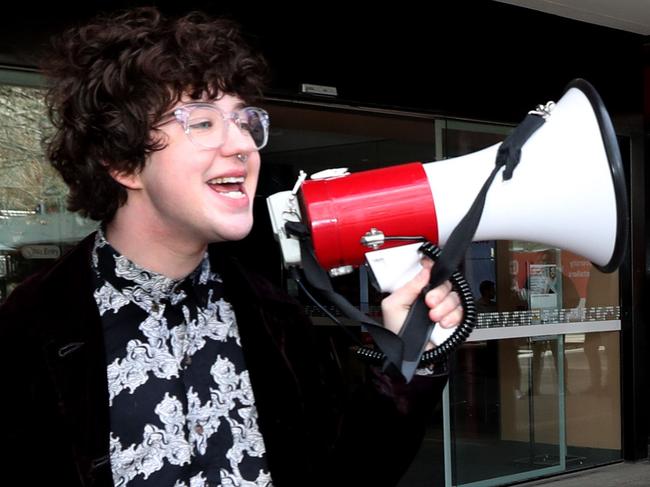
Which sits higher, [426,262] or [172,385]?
[426,262]

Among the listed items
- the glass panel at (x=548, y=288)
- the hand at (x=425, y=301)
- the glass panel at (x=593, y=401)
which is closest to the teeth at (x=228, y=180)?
the hand at (x=425, y=301)

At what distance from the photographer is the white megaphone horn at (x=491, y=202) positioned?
1653mm

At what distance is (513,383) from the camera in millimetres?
6523

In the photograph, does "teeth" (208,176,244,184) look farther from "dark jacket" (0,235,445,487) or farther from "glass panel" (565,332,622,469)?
"glass panel" (565,332,622,469)

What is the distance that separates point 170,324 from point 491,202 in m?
0.66

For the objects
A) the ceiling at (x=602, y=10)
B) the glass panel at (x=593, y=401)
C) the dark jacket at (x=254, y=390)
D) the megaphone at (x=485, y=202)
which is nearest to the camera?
the dark jacket at (x=254, y=390)

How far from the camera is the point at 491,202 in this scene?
5.51ft

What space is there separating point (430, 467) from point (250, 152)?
16.6 ft

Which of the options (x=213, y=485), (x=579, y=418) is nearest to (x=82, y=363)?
(x=213, y=485)

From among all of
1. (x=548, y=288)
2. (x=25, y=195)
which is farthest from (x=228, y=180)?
(x=548, y=288)

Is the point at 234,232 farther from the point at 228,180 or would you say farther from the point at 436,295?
the point at 436,295

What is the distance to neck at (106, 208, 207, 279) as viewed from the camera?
1.71 m

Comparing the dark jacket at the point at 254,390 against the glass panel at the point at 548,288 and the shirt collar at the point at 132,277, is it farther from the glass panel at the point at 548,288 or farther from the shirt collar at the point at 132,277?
the glass panel at the point at 548,288

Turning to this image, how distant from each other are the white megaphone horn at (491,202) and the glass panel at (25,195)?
8.62 feet
